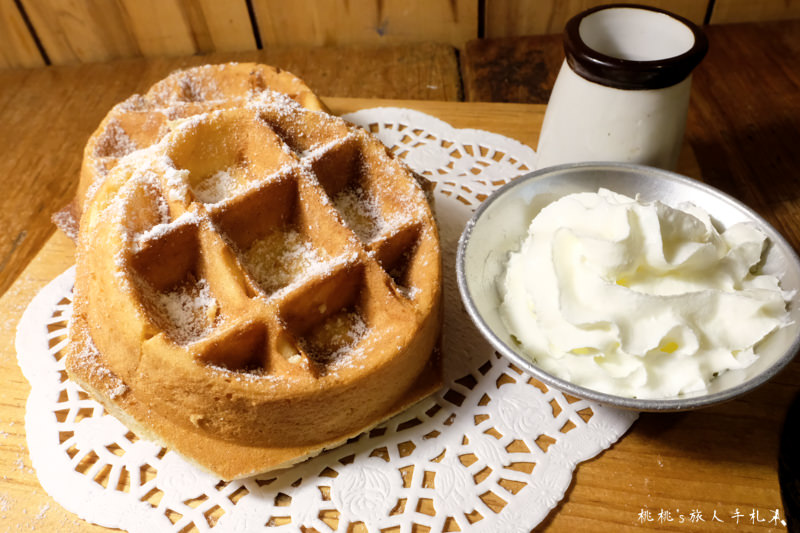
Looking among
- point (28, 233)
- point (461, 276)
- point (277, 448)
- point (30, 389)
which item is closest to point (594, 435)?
point (461, 276)

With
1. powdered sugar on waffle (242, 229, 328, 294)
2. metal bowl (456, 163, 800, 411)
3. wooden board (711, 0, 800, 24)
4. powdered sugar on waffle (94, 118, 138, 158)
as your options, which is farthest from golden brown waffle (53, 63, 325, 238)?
wooden board (711, 0, 800, 24)

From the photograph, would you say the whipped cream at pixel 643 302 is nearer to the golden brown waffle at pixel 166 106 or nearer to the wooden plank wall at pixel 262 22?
the golden brown waffle at pixel 166 106

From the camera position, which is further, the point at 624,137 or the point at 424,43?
the point at 424,43

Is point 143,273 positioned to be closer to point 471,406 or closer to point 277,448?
point 277,448

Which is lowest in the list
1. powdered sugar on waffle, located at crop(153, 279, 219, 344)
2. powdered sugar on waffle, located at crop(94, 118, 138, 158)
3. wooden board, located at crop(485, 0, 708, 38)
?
wooden board, located at crop(485, 0, 708, 38)

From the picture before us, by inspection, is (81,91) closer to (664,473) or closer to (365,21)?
(365,21)

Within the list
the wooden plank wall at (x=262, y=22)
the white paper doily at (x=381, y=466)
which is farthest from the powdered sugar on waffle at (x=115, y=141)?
the wooden plank wall at (x=262, y=22)

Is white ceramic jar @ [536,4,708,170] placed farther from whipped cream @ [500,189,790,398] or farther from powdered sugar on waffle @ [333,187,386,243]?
powdered sugar on waffle @ [333,187,386,243]
